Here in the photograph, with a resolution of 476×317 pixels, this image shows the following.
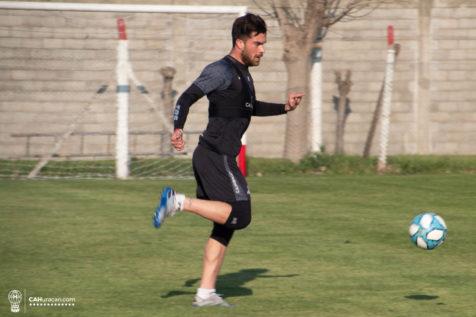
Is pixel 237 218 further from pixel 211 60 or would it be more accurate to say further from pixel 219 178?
pixel 211 60

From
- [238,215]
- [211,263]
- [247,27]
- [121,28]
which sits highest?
[121,28]

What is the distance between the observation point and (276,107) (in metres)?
8.70

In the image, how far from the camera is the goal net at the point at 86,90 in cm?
1889

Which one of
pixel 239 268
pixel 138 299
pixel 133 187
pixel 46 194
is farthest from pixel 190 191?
pixel 138 299

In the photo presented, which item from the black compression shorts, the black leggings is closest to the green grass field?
the black leggings

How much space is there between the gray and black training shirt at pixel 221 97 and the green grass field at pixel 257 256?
1209 mm

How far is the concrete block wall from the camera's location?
63.3 ft

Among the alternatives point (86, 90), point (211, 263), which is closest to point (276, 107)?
point (211, 263)

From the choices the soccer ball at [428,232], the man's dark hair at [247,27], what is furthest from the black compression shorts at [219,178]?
the soccer ball at [428,232]

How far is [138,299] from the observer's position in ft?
27.1

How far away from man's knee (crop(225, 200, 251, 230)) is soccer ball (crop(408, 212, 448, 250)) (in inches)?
56.5

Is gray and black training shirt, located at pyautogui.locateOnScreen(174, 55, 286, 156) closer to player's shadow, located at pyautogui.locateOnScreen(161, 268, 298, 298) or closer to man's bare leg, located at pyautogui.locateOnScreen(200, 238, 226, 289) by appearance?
man's bare leg, located at pyautogui.locateOnScreen(200, 238, 226, 289)

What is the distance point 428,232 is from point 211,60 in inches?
491

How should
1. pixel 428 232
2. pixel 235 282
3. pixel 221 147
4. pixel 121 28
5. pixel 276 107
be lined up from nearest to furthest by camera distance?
pixel 221 147 → pixel 428 232 → pixel 276 107 → pixel 235 282 → pixel 121 28
